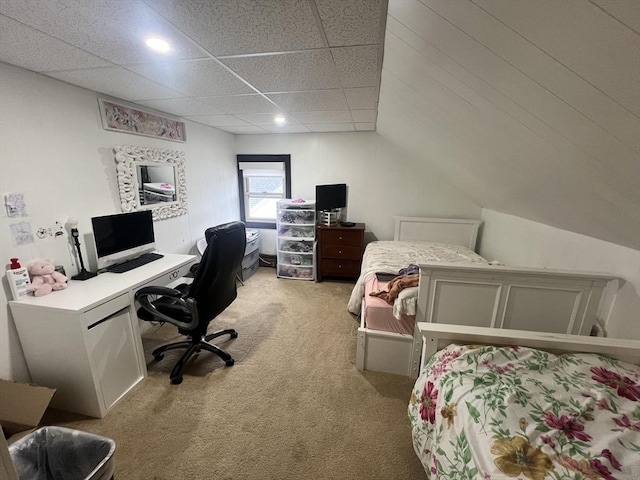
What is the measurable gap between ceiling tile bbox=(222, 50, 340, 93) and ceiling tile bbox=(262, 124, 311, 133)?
60.6 inches

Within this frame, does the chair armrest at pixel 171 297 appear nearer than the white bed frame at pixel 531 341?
No

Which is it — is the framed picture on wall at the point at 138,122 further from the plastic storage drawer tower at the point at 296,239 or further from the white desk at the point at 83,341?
the plastic storage drawer tower at the point at 296,239

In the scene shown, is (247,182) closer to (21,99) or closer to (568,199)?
(21,99)

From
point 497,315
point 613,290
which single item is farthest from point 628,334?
point 497,315

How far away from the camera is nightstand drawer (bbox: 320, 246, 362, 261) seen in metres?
3.79

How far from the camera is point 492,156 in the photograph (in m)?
1.74

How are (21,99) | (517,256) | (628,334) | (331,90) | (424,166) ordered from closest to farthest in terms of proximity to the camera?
(628,334) < (21,99) < (331,90) < (517,256) < (424,166)

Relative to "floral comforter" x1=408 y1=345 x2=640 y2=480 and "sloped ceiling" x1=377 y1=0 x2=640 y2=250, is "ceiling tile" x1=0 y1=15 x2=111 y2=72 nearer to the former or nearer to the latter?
"sloped ceiling" x1=377 y1=0 x2=640 y2=250

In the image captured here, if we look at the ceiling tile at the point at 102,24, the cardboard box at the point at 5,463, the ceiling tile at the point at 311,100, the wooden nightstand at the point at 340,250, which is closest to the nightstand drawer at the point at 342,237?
the wooden nightstand at the point at 340,250

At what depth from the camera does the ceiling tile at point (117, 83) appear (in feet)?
5.72

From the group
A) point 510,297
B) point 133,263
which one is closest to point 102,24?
point 133,263

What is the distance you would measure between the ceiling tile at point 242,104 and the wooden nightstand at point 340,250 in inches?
66.7

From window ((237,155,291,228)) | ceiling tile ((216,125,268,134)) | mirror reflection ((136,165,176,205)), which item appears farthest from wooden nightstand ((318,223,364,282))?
mirror reflection ((136,165,176,205))

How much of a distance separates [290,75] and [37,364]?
2434 millimetres
